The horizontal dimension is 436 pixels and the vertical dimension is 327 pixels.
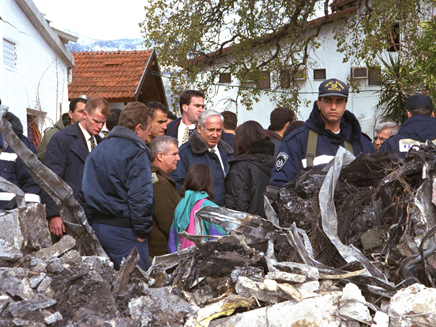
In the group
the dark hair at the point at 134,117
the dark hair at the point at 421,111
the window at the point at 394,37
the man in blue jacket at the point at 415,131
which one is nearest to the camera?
the dark hair at the point at 134,117

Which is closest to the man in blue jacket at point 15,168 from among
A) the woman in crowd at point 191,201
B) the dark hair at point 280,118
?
the woman in crowd at point 191,201

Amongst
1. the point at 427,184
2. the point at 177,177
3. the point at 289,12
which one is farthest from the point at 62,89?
the point at 427,184

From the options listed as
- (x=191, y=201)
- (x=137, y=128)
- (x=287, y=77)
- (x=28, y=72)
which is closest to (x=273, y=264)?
(x=191, y=201)

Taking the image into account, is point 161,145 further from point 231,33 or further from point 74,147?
point 231,33

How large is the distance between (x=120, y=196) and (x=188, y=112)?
7.23 ft

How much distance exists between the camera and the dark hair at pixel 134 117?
4387 millimetres

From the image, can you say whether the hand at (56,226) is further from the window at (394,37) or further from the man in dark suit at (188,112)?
the window at (394,37)

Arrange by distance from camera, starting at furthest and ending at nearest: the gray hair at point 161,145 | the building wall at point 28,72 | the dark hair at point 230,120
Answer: the building wall at point 28,72
the dark hair at point 230,120
the gray hair at point 161,145

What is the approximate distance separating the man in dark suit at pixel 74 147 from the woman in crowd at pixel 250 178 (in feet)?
4.29

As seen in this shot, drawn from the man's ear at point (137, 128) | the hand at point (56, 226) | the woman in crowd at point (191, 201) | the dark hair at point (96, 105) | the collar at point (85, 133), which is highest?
the dark hair at point (96, 105)

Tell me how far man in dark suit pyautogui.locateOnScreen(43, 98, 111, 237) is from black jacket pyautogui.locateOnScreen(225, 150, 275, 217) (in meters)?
1.33

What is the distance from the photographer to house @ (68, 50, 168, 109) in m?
18.7

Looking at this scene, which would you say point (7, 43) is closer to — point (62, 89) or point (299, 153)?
point (62, 89)

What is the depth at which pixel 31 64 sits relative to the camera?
13477 millimetres
